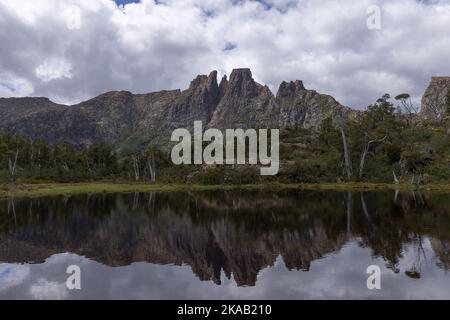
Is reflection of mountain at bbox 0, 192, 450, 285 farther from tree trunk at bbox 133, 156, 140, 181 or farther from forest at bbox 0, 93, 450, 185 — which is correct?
tree trunk at bbox 133, 156, 140, 181

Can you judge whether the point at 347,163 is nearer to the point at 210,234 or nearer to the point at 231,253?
the point at 210,234

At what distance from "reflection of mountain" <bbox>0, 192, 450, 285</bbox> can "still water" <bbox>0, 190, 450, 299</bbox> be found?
0.10 m

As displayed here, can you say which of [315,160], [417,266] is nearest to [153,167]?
[315,160]

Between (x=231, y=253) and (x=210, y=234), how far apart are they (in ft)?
23.9

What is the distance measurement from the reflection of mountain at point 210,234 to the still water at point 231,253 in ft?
0.33

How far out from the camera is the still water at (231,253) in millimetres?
19297

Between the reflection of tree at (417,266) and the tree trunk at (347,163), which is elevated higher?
the tree trunk at (347,163)

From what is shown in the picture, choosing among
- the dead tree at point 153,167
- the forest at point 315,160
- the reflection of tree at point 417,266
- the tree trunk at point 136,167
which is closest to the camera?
A: the reflection of tree at point 417,266

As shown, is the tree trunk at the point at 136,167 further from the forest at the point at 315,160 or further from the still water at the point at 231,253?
the still water at the point at 231,253

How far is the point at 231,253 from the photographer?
27000mm

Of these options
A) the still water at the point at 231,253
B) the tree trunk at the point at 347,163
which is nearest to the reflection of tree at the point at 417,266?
the still water at the point at 231,253

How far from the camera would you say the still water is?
1930 cm
